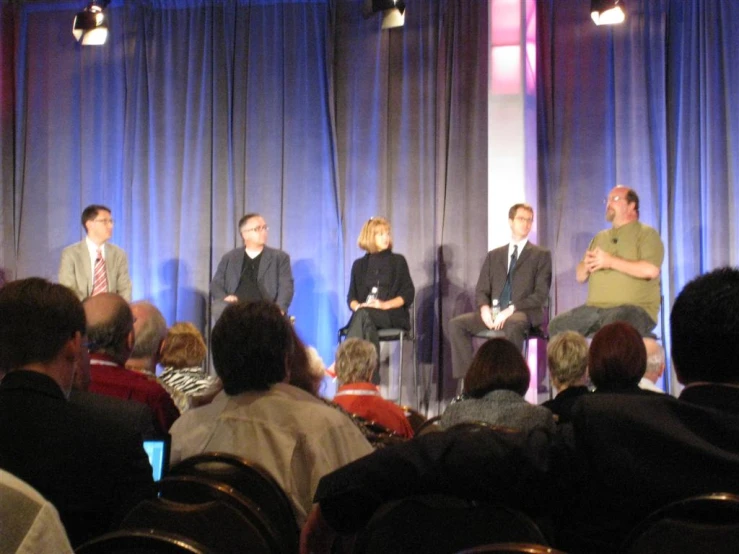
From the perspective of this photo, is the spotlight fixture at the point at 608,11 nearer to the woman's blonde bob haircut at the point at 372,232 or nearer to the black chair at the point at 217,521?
the woman's blonde bob haircut at the point at 372,232

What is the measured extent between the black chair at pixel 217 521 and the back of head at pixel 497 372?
1.38 meters

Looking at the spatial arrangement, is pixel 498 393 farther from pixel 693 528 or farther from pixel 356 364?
pixel 693 528

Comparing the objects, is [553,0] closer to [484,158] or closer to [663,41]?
[663,41]

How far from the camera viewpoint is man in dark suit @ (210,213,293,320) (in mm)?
7102

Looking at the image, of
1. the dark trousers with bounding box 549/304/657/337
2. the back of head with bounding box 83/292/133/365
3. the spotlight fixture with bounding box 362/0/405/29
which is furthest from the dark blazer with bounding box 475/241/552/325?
the back of head with bounding box 83/292/133/365

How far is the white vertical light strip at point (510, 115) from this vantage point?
707cm

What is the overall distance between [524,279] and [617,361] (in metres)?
3.64

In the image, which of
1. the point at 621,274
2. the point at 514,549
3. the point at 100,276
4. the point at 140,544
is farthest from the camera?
the point at 100,276

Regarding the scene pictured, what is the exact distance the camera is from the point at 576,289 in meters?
7.13

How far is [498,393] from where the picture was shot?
9.38 ft

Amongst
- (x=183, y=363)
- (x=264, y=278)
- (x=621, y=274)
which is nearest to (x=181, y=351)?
(x=183, y=363)

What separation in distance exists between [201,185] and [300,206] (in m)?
0.88

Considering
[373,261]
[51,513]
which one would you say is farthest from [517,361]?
[373,261]

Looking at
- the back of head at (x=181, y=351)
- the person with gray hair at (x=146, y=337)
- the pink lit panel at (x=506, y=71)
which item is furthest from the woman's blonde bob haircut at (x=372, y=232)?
the person with gray hair at (x=146, y=337)
